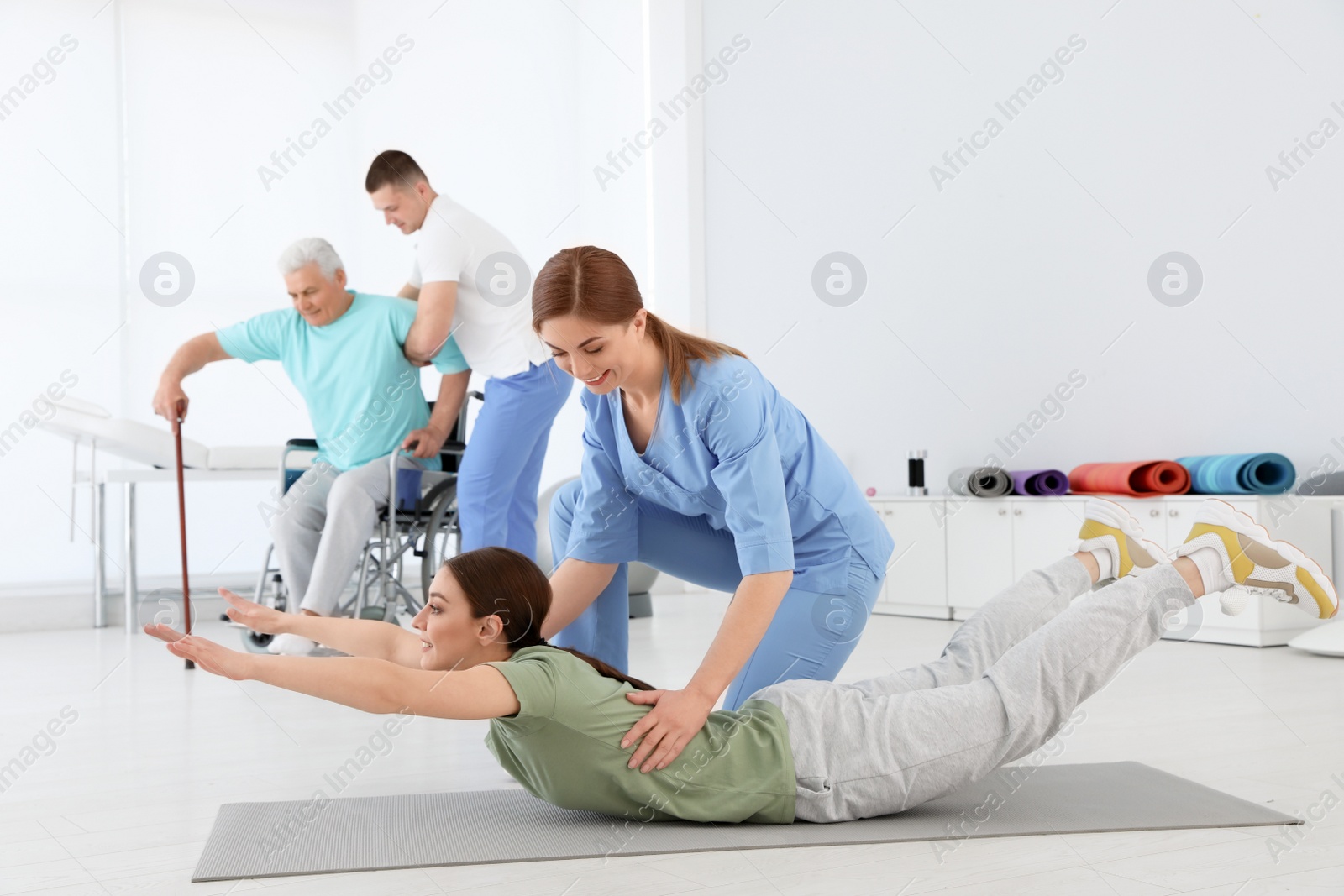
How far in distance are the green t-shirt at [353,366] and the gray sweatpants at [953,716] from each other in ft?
6.37

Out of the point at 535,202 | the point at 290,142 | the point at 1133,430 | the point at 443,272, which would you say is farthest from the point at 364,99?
the point at 1133,430

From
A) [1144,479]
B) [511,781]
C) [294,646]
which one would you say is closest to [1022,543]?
[1144,479]

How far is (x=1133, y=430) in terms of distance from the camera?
14.1ft

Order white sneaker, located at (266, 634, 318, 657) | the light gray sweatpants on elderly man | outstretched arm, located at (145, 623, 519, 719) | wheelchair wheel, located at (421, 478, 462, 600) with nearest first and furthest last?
outstretched arm, located at (145, 623, 519, 719) → white sneaker, located at (266, 634, 318, 657) → the light gray sweatpants on elderly man → wheelchair wheel, located at (421, 478, 462, 600)

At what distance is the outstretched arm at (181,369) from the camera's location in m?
3.07

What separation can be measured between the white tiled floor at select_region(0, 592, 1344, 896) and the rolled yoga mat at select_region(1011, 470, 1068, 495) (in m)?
0.75

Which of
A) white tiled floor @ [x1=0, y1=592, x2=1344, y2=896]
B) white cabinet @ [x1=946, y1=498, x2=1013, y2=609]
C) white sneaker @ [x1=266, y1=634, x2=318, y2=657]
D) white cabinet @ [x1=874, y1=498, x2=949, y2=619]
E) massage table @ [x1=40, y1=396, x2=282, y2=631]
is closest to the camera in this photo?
white tiled floor @ [x1=0, y1=592, x2=1344, y2=896]

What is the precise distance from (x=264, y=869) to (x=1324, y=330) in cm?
356

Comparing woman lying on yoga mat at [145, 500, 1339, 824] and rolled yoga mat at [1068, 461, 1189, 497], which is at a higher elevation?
rolled yoga mat at [1068, 461, 1189, 497]

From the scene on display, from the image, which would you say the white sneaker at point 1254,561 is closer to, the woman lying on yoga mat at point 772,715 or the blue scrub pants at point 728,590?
the woman lying on yoga mat at point 772,715

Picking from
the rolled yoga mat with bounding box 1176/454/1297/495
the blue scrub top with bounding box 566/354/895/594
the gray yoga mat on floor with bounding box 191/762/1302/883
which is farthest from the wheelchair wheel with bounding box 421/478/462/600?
the rolled yoga mat with bounding box 1176/454/1297/495

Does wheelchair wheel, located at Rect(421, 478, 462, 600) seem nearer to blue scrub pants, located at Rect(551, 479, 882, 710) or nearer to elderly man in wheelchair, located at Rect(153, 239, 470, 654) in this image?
elderly man in wheelchair, located at Rect(153, 239, 470, 654)

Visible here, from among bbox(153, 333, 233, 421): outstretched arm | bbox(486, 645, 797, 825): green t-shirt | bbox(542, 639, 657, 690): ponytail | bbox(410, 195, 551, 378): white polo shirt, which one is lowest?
bbox(486, 645, 797, 825): green t-shirt

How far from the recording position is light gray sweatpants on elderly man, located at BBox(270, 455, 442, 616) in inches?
118
